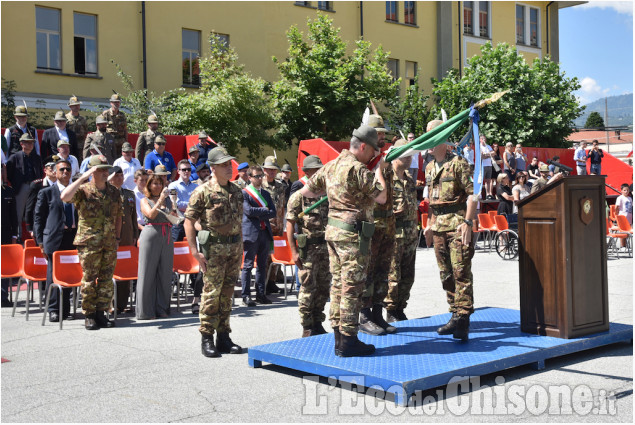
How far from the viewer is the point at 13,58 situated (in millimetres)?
21766

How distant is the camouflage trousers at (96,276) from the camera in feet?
30.9

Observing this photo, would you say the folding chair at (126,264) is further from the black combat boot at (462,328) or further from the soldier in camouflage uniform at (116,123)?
the soldier in camouflage uniform at (116,123)

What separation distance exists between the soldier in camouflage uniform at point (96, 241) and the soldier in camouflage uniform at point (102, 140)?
5.38 meters

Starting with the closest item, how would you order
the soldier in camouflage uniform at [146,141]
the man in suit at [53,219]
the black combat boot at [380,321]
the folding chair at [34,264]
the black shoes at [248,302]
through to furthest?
the black combat boot at [380,321]
the man in suit at [53,219]
the folding chair at [34,264]
the black shoes at [248,302]
the soldier in camouflage uniform at [146,141]

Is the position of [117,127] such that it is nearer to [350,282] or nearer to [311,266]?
[311,266]

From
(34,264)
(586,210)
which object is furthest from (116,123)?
(586,210)

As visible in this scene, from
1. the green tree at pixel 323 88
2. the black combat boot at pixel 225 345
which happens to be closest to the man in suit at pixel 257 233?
the black combat boot at pixel 225 345

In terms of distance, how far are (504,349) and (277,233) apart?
704cm

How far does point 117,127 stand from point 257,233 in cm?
582

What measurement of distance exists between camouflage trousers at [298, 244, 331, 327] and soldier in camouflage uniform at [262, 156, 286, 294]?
4.23 metres

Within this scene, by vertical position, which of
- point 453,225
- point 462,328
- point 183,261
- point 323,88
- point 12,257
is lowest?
point 462,328

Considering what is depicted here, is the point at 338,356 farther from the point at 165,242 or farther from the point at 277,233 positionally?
the point at 277,233

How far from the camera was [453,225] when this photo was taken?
7.52 meters

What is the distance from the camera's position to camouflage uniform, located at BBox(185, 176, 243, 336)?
7.52m
